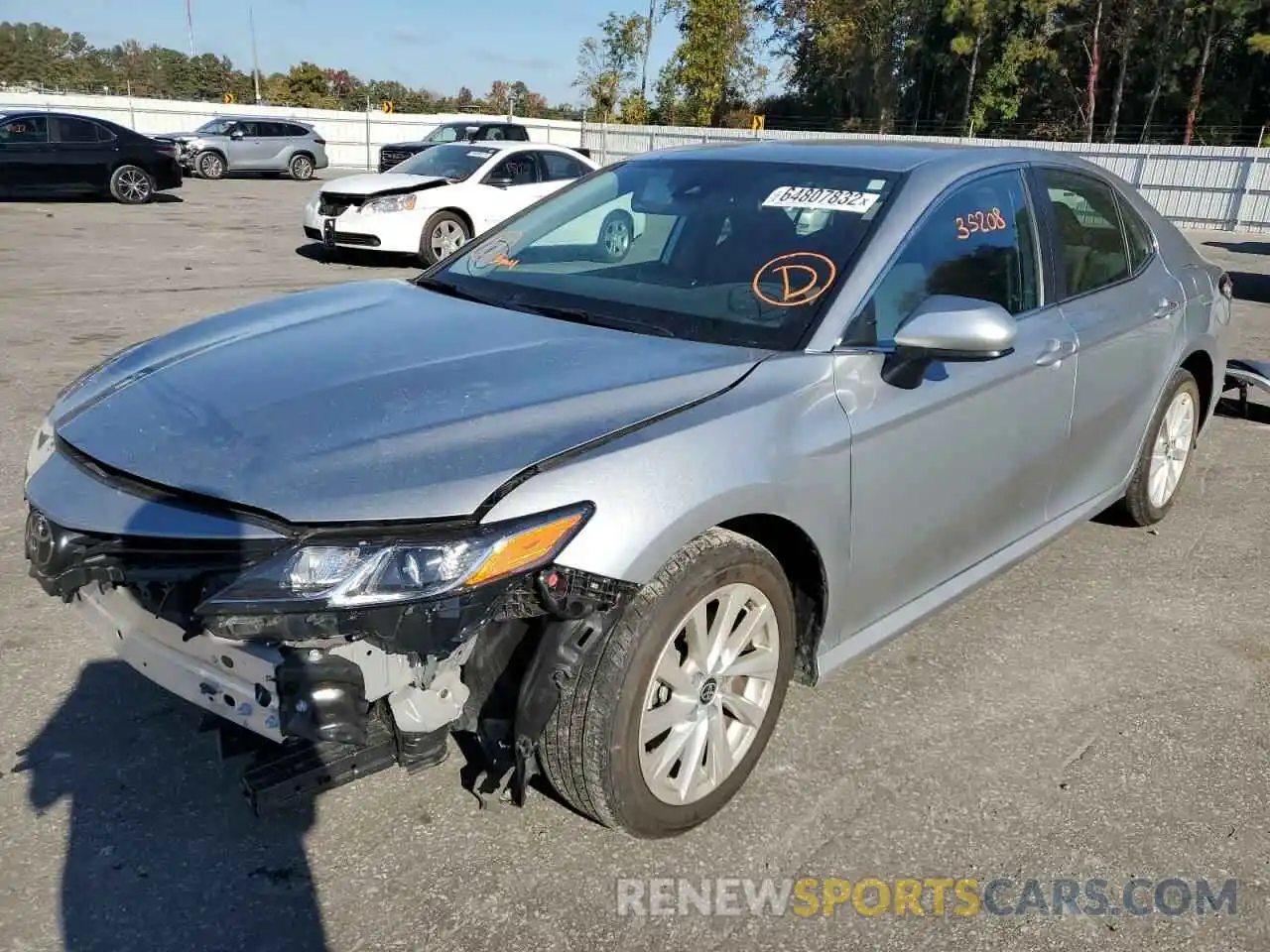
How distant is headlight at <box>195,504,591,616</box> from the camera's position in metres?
1.94

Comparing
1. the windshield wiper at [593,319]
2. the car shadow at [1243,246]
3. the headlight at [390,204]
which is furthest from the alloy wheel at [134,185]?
the car shadow at [1243,246]

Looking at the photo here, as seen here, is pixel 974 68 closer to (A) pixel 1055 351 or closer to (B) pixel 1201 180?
(B) pixel 1201 180

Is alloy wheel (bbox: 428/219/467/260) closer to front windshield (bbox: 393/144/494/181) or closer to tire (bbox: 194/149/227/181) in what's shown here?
front windshield (bbox: 393/144/494/181)

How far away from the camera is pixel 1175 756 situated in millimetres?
2986

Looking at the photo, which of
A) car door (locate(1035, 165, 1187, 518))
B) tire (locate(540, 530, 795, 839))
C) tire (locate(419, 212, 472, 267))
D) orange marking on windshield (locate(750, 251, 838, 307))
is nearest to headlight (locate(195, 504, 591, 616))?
tire (locate(540, 530, 795, 839))

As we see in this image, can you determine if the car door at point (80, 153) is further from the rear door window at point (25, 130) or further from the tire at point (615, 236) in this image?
the tire at point (615, 236)

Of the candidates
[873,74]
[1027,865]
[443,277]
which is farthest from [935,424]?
[873,74]

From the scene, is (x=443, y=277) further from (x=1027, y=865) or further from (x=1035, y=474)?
(x=1027, y=865)

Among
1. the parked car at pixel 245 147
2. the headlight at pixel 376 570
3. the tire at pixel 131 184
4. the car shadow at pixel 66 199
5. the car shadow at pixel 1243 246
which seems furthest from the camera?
the parked car at pixel 245 147

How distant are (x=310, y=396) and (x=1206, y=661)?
3.06m

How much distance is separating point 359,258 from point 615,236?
10208 millimetres

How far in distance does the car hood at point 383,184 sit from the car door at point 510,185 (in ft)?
1.88

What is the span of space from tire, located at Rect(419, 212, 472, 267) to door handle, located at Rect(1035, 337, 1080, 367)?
9.28m

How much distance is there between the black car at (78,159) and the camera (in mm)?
16891
